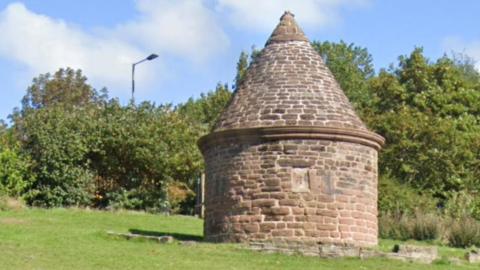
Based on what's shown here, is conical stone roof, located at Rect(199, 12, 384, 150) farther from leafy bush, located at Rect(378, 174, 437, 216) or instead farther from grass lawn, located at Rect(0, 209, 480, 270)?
leafy bush, located at Rect(378, 174, 437, 216)

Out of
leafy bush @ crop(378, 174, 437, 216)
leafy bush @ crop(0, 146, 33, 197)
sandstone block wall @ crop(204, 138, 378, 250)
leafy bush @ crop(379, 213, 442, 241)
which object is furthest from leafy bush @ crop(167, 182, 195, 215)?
sandstone block wall @ crop(204, 138, 378, 250)

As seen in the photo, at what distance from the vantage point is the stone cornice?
70.4ft

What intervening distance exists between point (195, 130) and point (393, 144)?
834 centimetres

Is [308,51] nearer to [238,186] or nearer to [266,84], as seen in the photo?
[266,84]

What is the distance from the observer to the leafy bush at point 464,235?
27156 mm

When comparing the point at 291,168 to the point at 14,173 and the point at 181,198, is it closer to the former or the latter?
the point at 14,173

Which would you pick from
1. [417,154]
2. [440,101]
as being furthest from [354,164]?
[440,101]

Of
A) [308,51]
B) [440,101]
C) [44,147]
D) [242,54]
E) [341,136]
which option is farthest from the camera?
[242,54]

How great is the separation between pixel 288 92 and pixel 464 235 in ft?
26.2

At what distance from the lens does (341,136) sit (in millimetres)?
21688

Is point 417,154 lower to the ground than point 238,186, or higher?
higher

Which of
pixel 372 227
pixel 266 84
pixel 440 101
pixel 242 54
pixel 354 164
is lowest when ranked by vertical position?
pixel 372 227

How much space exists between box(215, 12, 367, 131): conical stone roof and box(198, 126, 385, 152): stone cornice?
0.20 metres

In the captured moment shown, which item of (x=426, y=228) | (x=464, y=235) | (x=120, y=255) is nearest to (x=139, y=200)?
(x=426, y=228)
